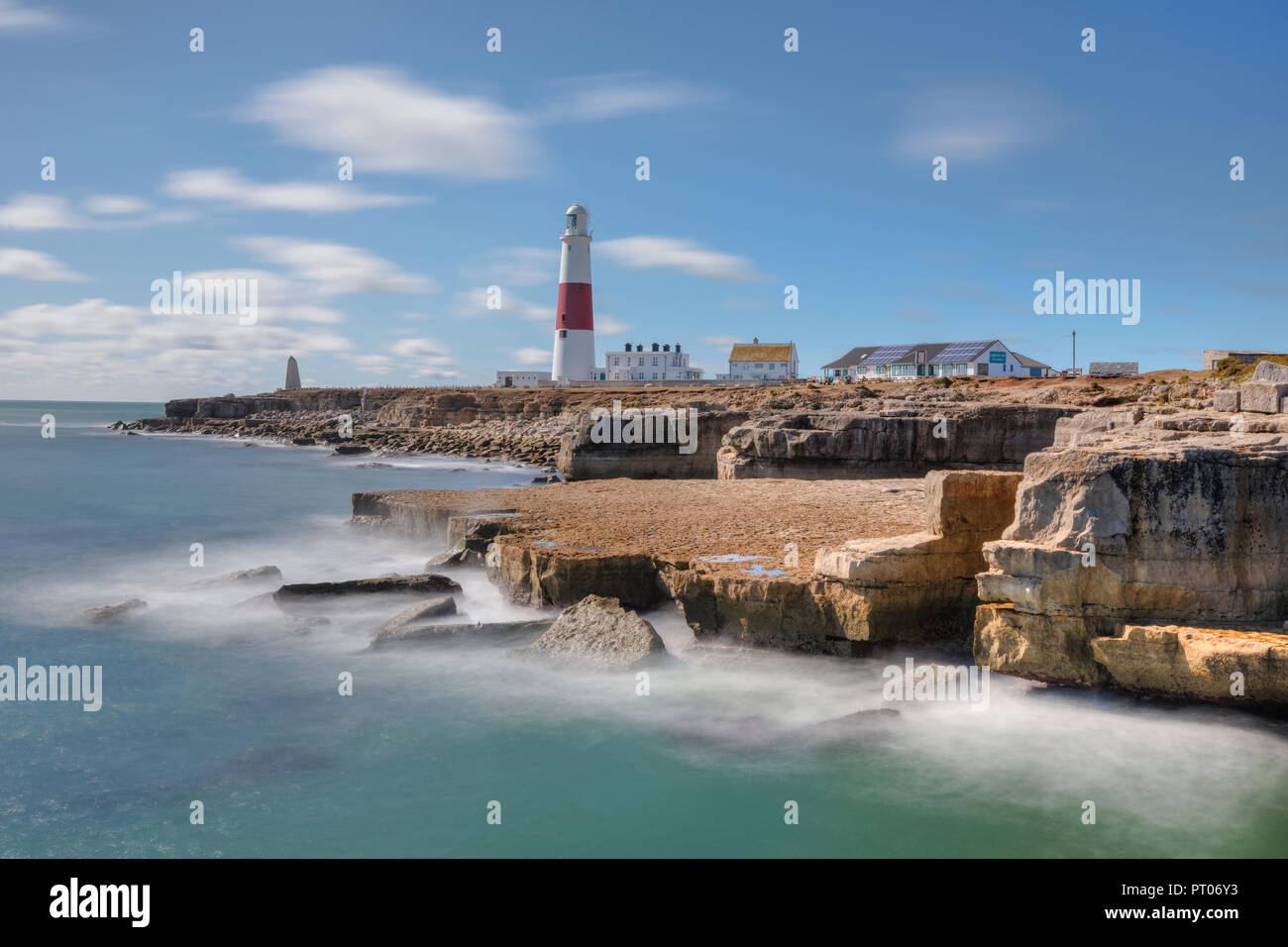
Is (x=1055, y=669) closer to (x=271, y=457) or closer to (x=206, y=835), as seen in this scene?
(x=206, y=835)

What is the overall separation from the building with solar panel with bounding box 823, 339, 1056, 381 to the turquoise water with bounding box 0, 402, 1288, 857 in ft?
172

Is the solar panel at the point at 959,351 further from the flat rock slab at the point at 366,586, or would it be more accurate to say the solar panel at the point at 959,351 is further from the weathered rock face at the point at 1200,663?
the weathered rock face at the point at 1200,663

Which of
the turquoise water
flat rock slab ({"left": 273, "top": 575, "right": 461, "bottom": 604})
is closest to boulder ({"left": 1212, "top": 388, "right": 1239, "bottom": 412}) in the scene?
the turquoise water

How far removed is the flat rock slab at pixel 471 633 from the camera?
12039 mm

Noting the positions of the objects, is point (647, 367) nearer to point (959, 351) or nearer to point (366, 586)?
point (959, 351)

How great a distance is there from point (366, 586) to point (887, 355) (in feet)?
200

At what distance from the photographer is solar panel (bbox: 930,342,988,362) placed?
6297cm

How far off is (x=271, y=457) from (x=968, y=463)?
159 feet

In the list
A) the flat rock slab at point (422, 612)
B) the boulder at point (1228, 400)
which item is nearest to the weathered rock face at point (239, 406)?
the flat rock slab at point (422, 612)

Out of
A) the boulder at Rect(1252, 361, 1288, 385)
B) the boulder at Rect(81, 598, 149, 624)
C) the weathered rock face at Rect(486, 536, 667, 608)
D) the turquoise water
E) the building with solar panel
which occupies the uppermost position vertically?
the building with solar panel

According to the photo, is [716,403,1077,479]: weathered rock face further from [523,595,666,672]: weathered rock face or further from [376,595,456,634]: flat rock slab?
[523,595,666,672]: weathered rock face

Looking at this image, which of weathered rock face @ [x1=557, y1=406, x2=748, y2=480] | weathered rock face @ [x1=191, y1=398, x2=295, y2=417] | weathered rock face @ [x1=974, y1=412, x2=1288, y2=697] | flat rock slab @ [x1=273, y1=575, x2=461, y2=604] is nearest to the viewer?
weathered rock face @ [x1=974, y1=412, x2=1288, y2=697]

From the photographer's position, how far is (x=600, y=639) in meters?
11.1
